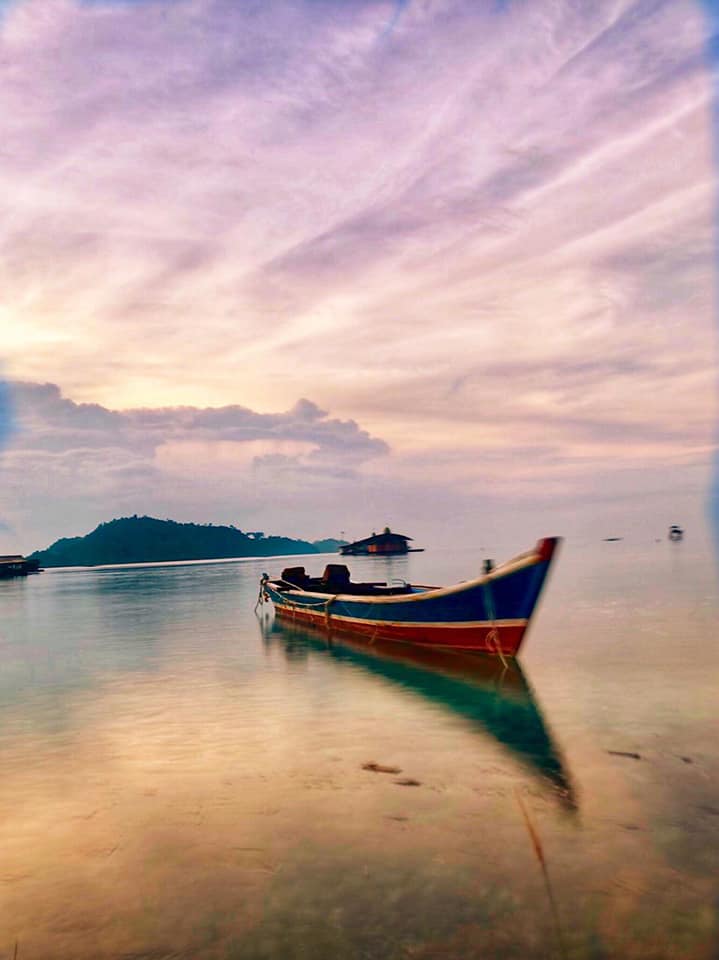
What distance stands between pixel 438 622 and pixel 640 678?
768 cm

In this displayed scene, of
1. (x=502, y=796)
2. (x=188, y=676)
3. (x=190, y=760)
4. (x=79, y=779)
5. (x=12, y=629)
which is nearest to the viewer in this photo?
(x=502, y=796)

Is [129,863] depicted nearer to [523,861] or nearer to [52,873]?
[52,873]

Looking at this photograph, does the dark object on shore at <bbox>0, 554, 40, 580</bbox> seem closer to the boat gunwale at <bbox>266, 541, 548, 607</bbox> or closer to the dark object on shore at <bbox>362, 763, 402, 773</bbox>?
the boat gunwale at <bbox>266, 541, 548, 607</bbox>

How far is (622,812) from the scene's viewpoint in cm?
1109

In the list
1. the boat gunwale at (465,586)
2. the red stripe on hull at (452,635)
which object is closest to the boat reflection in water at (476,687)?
the red stripe on hull at (452,635)

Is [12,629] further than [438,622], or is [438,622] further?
[12,629]

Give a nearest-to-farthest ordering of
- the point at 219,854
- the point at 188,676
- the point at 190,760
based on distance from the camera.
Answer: the point at 219,854 → the point at 190,760 → the point at 188,676

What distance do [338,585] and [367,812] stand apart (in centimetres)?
2837

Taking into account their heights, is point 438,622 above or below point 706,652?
above

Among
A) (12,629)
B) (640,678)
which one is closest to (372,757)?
(640,678)

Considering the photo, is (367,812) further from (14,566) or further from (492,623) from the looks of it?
(14,566)

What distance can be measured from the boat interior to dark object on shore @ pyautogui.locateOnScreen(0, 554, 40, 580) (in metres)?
124

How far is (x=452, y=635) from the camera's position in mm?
27250

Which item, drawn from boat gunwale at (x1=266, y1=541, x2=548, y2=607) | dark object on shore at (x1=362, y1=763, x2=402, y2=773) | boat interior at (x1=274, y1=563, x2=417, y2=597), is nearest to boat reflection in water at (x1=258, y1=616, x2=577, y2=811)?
boat gunwale at (x1=266, y1=541, x2=548, y2=607)
